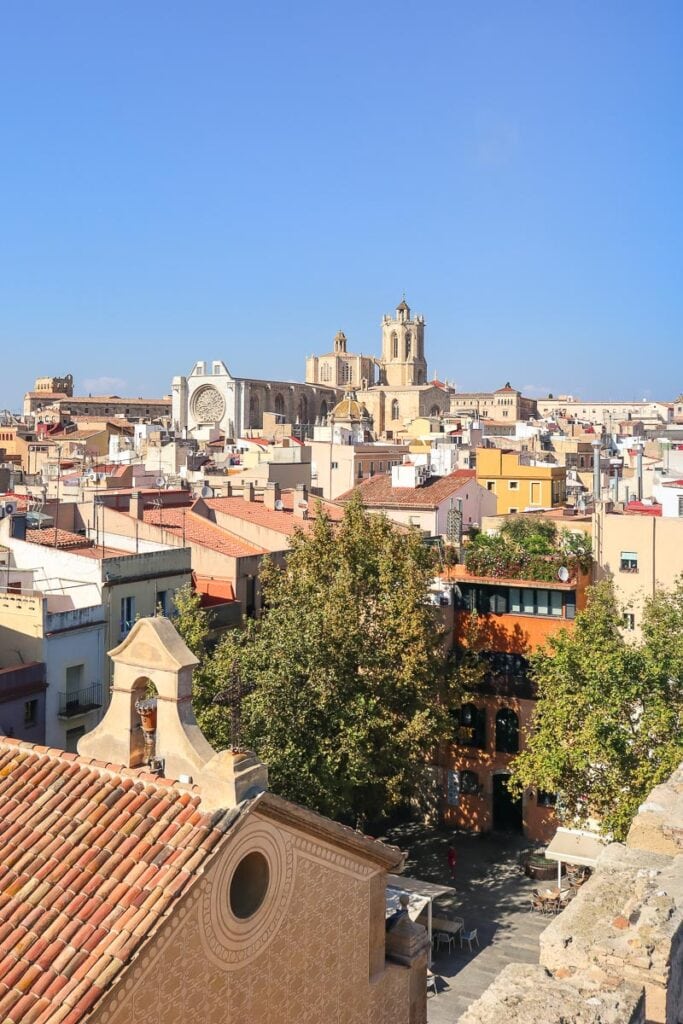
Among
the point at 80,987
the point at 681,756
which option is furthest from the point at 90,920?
the point at 681,756

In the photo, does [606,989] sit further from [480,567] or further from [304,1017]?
[480,567]

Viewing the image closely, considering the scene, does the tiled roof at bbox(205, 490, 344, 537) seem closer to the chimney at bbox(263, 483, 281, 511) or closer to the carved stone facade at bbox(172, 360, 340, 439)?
the chimney at bbox(263, 483, 281, 511)

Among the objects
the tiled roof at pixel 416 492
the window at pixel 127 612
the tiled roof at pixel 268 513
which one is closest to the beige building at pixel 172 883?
the window at pixel 127 612

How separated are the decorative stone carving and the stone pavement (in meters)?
93.1

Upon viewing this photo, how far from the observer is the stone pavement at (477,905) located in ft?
54.4

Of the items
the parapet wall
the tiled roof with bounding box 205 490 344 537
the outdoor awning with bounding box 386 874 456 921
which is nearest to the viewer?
the parapet wall

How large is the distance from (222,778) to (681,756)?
1184cm

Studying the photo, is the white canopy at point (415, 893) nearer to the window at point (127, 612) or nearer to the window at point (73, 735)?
the window at point (73, 735)

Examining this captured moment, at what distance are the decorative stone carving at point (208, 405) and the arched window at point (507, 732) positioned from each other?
9277 centimetres

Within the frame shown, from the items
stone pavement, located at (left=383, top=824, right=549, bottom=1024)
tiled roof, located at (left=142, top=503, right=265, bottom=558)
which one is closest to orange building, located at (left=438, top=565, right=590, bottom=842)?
stone pavement, located at (left=383, top=824, right=549, bottom=1024)

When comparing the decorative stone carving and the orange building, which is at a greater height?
the decorative stone carving

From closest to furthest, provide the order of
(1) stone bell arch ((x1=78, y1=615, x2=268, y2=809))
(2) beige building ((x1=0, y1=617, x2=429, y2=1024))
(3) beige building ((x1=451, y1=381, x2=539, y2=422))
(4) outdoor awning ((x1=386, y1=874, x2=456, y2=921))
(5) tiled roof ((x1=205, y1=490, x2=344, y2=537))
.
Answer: (2) beige building ((x1=0, y1=617, x2=429, y2=1024)) < (1) stone bell arch ((x1=78, y1=615, x2=268, y2=809)) < (4) outdoor awning ((x1=386, y1=874, x2=456, y2=921)) < (5) tiled roof ((x1=205, y1=490, x2=344, y2=537)) < (3) beige building ((x1=451, y1=381, x2=539, y2=422))

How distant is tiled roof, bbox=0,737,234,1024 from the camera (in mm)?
5504

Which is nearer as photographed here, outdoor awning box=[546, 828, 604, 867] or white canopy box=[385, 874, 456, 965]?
white canopy box=[385, 874, 456, 965]
